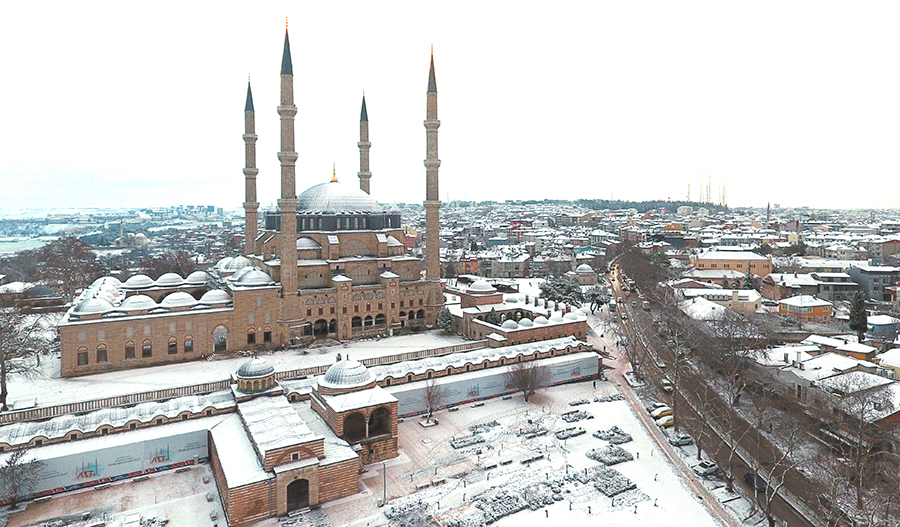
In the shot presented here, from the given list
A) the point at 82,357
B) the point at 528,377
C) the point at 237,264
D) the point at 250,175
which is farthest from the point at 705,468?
the point at 250,175

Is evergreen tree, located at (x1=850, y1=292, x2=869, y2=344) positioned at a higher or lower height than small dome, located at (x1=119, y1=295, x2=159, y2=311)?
lower

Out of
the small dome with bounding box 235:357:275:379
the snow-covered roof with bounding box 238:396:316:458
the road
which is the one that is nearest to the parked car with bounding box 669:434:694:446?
the road

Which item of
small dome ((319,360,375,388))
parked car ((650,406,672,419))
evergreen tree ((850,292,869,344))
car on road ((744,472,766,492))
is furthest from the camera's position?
evergreen tree ((850,292,869,344))

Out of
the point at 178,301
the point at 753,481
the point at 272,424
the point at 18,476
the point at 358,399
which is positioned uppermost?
the point at 178,301

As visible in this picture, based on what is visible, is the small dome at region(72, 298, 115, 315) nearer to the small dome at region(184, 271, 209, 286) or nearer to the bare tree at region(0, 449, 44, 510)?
the small dome at region(184, 271, 209, 286)

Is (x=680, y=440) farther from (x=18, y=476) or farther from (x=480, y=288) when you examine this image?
(x=18, y=476)
